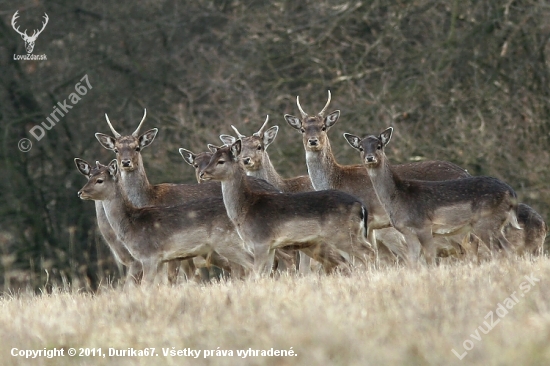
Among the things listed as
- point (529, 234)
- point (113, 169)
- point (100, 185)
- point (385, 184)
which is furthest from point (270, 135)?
point (529, 234)

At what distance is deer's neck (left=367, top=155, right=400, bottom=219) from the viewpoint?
1063cm

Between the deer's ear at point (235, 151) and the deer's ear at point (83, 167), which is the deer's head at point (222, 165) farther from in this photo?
the deer's ear at point (83, 167)

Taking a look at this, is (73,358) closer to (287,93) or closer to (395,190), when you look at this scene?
(395,190)

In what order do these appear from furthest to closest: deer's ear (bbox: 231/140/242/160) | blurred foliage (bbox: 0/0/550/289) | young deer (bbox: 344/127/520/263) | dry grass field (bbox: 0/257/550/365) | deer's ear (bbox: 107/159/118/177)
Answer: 1. blurred foliage (bbox: 0/0/550/289)
2. deer's ear (bbox: 107/159/118/177)
3. deer's ear (bbox: 231/140/242/160)
4. young deer (bbox: 344/127/520/263)
5. dry grass field (bbox: 0/257/550/365)

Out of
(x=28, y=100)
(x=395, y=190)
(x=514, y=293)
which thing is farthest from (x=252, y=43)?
(x=514, y=293)

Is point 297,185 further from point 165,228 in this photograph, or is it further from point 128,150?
point 165,228

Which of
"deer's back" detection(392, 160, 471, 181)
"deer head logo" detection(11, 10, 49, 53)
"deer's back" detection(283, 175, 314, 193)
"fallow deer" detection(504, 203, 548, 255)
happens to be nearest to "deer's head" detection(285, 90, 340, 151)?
"deer's back" detection(283, 175, 314, 193)

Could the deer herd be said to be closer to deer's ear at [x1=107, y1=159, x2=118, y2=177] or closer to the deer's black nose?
deer's ear at [x1=107, y1=159, x2=118, y2=177]

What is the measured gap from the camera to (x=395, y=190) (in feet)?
34.9

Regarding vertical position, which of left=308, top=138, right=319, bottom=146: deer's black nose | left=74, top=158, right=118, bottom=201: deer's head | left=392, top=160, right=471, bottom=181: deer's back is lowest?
left=392, top=160, right=471, bottom=181: deer's back

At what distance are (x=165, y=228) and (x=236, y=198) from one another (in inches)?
29.3

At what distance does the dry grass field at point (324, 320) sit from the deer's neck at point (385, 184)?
2.22m

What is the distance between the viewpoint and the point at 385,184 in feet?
35.2

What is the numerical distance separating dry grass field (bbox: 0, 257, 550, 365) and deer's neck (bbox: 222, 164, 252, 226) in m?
1.72
